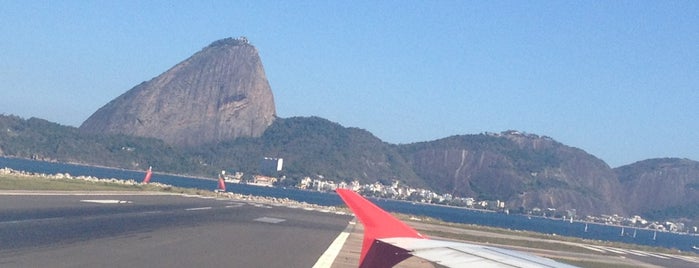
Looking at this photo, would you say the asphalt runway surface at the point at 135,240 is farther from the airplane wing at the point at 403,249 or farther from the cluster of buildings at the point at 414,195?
the cluster of buildings at the point at 414,195

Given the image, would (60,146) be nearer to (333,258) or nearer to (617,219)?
(617,219)

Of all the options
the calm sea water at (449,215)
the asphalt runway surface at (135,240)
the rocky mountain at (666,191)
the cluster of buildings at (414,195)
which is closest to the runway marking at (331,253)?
the asphalt runway surface at (135,240)

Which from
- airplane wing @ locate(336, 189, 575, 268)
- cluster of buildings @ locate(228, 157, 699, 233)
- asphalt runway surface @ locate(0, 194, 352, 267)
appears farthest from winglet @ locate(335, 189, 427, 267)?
cluster of buildings @ locate(228, 157, 699, 233)

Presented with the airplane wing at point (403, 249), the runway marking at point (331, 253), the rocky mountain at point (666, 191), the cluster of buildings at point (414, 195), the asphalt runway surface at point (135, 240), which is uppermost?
the rocky mountain at point (666, 191)

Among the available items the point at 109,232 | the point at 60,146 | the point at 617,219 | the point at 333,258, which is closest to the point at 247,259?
the point at 333,258

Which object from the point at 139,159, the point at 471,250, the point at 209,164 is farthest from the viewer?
the point at 209,164

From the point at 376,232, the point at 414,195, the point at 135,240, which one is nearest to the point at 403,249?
the point at 376,232

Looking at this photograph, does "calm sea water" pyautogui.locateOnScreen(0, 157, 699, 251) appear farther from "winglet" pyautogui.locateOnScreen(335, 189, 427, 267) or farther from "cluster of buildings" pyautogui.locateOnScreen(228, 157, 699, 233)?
"winglet" pyautogui.locateOnScreen(335, 189, 427, 267)
